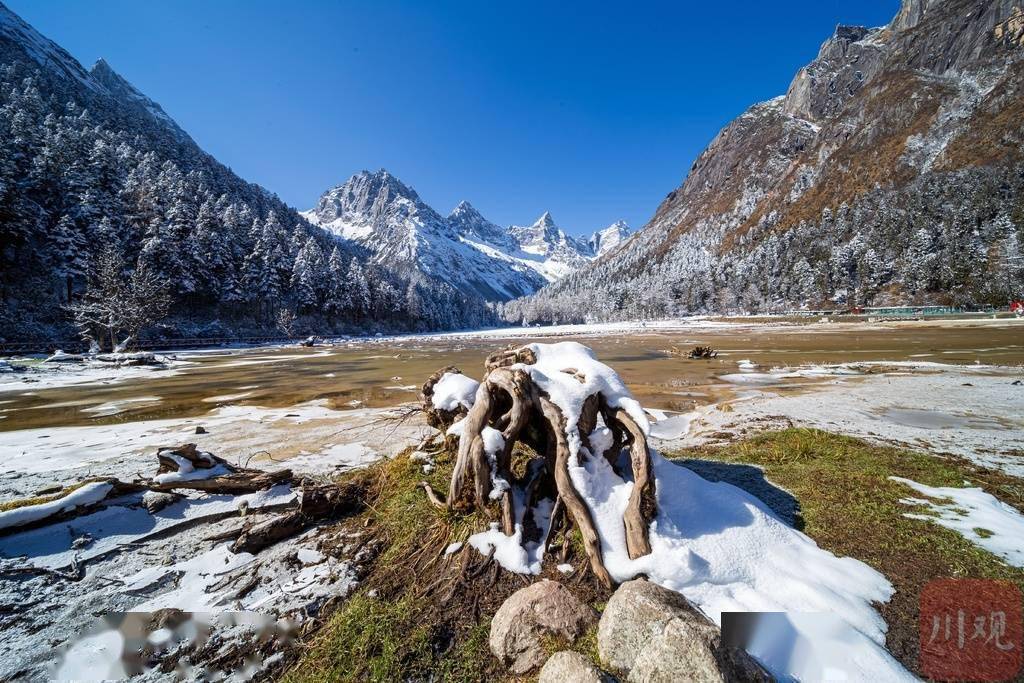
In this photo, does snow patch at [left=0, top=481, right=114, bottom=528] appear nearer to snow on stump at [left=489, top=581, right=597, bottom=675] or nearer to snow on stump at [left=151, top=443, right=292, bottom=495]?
snow on stump at [left=151, top=443, right=292, bottom=495]

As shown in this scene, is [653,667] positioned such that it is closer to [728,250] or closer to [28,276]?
[28,276]

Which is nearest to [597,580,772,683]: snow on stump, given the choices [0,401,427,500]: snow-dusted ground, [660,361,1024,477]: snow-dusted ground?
[0,401,427,500]: snow-dusted ground

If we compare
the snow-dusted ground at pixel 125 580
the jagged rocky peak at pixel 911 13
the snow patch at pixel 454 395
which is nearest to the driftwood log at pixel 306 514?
the snow-dusted ground at pixel 125 580

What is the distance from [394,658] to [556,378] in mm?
2841

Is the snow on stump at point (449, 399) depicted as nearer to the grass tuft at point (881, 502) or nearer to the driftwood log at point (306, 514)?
the driftwood log at point (306, 514)

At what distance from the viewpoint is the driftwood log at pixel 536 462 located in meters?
3.44

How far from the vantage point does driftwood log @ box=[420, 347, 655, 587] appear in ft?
11.3

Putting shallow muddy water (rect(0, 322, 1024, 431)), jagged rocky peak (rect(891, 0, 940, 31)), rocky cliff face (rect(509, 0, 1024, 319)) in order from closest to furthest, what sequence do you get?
shallow muddy water (rect(0, 322, 1024, 431)), rocky cliff face (rect(509, 0, 1024, 319)), jagged rocky peak (rect(891, 0, 940, 31))

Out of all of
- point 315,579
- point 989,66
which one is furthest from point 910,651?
point 989,66

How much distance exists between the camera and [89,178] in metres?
51.9

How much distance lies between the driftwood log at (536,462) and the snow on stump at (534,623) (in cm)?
47

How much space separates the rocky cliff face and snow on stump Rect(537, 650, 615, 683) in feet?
317

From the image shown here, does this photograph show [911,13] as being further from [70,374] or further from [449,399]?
[70,374]

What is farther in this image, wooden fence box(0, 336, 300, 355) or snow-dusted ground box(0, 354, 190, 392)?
wooden fence box(0, 336, 300, 355)
